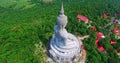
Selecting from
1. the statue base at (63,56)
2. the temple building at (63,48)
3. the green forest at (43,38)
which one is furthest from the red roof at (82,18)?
the temple building at (63,48)

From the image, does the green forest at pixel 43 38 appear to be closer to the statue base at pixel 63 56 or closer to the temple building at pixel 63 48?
the statue base at pixel 63 56

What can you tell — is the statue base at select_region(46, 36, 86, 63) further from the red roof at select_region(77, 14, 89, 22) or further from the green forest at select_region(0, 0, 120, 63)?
the red roof at select_region(77, 14, 89, 22)

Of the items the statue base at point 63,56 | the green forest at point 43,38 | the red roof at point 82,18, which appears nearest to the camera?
the statue base at point 63,56

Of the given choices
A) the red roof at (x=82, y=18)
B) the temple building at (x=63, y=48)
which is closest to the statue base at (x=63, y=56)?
the temple building at (x=63, y=48)

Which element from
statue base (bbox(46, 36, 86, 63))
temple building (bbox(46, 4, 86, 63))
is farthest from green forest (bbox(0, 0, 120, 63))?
temple building (bbox(46, 4, 86, 63))

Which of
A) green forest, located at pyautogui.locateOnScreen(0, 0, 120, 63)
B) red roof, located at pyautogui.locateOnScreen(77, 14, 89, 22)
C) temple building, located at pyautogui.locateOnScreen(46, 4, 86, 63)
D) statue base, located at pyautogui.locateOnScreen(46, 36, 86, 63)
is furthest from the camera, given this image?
red roof, located at pyautogui.locateOnScreen(77, 14, 89, 22)

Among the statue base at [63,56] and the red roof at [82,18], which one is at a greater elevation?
the red roof at [82,18]

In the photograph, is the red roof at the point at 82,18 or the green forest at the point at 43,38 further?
the red roof at the point at 82,18

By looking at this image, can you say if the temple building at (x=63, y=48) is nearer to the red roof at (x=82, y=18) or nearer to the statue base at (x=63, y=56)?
the statue base at (x=63, y=56)

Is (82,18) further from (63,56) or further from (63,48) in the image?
(63,56)

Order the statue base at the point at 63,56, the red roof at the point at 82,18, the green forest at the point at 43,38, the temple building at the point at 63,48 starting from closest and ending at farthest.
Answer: the temple building at the point at 63,48 < the statue base at the point at 63,56 < the green forest at the point at 43,38 < the red roof at the point at 82,18

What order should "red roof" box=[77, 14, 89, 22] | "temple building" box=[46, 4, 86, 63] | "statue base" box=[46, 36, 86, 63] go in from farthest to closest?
"red roof" box=[77, 14, 89, 22] < "statue base" box=[46, 36, 86, 63] < "temple building" box=[46, 4, 86, 63]

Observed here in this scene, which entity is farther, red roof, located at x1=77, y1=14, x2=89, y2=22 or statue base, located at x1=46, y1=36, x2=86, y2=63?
red roof, located at x1=77, y1=14, x2=89, y2=22
